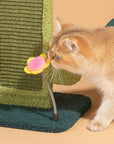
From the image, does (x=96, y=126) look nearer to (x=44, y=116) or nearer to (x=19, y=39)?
(x=44, y=116)

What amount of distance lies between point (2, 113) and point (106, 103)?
0.54 meters

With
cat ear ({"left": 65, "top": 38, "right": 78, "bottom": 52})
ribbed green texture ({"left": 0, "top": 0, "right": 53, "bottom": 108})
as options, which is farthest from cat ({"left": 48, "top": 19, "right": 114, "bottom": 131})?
ribbed green texture ({"left": 0, "top": 0, "right": 53, "bottom": 108})

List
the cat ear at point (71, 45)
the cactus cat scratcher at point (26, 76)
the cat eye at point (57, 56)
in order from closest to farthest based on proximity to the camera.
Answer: the cat ear at point (71, 45) < the cat eye at point (57, 56) < the cactus cat scratcher at point (26, 76)

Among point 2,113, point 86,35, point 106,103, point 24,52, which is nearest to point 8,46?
point 24,52

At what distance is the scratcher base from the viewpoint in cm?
172

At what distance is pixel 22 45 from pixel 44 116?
1.28ft

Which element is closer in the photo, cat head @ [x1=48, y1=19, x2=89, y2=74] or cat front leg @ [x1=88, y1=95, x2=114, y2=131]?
cat head @ [x1=48, y1=19, x2=89, y2=74]

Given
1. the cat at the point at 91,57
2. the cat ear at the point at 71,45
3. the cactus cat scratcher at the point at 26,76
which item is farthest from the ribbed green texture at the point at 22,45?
the cat ear at the point at 71,45

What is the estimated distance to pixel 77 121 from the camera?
1.86m

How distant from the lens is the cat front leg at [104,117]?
174 cm

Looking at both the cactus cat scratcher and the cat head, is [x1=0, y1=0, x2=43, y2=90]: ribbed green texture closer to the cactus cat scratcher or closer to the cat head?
the cactus cat scratcher

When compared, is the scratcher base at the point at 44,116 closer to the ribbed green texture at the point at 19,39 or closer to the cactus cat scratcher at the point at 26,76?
the cactus cat scratcher at the point at 26,76

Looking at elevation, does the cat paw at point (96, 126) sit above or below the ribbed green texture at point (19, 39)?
below

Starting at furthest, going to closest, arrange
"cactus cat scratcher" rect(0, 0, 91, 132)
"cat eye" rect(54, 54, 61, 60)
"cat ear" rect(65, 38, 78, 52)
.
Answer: "cactus cat scratcher" rect(0, 0, 91, 132) → "cat eye" rect(54, 54, 61, 60) → "cat ear" rect(65, 38, 78, 52)
